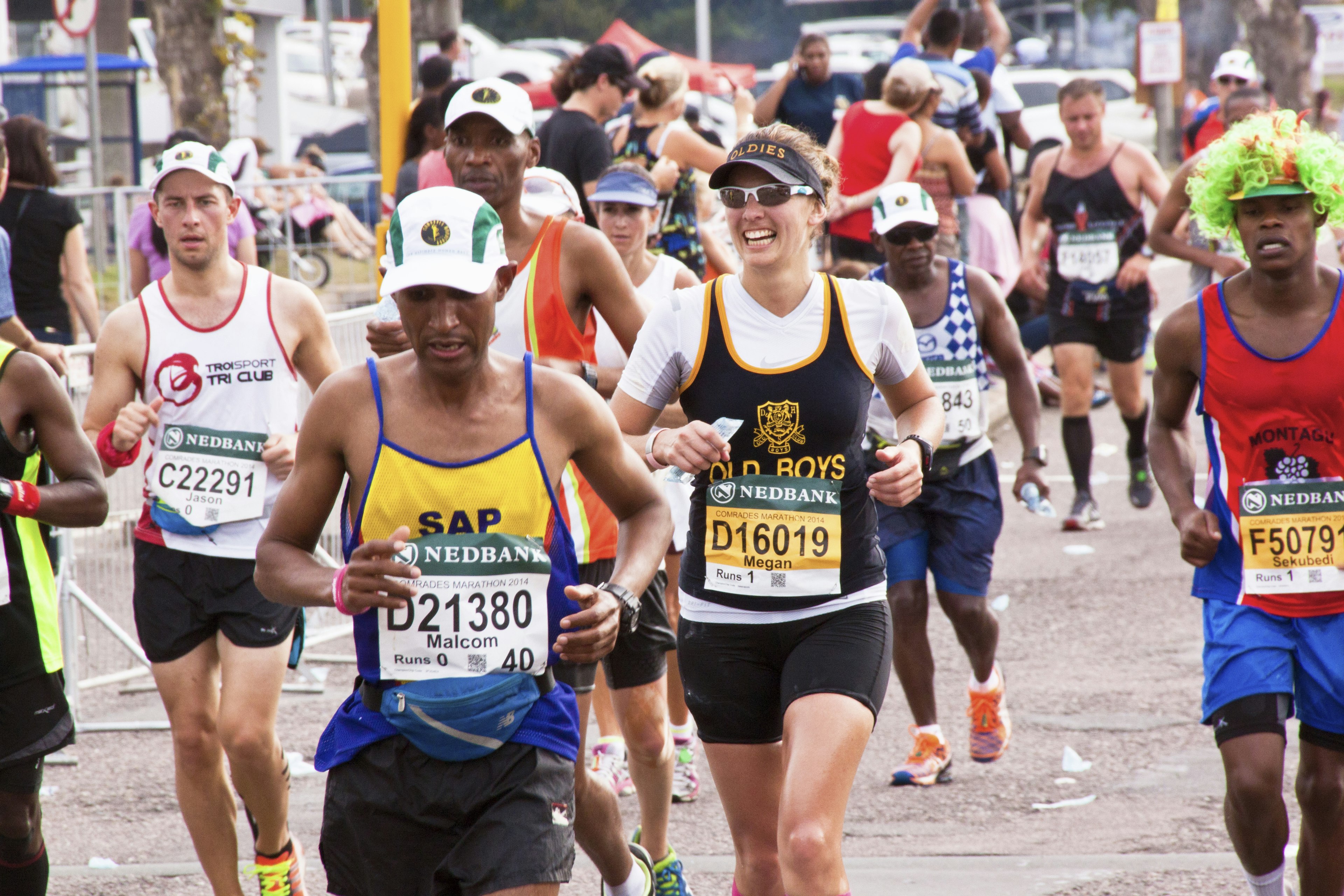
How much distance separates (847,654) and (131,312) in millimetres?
2583

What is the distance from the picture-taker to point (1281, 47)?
33562 mm

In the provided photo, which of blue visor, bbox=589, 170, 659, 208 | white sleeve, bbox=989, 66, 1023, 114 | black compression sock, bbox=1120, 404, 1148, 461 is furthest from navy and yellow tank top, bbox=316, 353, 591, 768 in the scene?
white sleeve, bbox=989, 66, 1023, 114

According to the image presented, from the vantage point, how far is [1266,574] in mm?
4641

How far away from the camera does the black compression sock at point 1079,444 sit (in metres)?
11.2

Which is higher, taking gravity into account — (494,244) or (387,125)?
(387,125)

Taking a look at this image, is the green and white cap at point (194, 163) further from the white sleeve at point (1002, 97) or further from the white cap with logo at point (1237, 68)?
the white cap with logo at point (1237, 68)

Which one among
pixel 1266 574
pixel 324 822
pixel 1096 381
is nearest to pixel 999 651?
pixel 1266 574

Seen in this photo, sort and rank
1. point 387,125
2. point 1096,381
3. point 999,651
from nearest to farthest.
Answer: point 387,125
point 999,651
point 1096,381

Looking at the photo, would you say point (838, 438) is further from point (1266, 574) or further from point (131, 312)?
point (131, 312)

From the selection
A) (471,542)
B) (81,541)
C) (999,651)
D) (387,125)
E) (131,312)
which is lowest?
(999,651)

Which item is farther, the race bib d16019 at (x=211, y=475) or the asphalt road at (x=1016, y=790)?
the asphalt road at (x=1016, y=790)

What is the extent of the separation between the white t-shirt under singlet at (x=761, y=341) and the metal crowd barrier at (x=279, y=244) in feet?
27.7

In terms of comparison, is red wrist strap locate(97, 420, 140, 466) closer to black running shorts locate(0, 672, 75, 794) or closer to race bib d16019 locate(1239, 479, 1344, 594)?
black running shorts locate(0, 672, 75, 794)

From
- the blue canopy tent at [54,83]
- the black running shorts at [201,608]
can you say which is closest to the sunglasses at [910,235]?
the black running shorts at [201,608]
